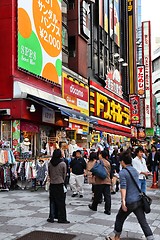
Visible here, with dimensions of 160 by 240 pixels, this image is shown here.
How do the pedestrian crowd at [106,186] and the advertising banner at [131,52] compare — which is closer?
the pedestrian crowd at [106,186]

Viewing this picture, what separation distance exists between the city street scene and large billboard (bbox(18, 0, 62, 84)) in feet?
0.15

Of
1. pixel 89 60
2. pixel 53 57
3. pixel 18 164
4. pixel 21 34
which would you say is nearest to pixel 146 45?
pixel 89 60

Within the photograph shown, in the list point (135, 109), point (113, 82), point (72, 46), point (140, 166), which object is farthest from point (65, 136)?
point (135, 109)

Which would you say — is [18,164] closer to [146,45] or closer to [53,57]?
[53,57]

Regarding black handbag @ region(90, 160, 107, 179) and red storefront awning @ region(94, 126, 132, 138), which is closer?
black handbag @ region(90, 160, 107, 179)

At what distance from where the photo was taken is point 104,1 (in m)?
32.8

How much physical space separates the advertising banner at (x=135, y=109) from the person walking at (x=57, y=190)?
33.9 m

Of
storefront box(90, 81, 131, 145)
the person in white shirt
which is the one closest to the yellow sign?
storefront box(90, 81, 131, 145)

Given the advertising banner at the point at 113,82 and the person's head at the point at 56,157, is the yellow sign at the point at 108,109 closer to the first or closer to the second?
the advertising banner at the point at 113,82

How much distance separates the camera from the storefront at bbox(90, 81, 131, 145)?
27297 mm

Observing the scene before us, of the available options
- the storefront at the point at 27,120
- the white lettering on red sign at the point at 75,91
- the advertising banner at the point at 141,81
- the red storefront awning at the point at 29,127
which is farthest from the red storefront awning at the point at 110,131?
the red storefront awning at the point at 29,127

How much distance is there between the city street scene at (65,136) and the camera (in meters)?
7.36

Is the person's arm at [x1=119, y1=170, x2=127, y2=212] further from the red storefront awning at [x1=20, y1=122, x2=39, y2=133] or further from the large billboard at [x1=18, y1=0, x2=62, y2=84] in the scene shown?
the large billboard at [x1=18, y1=0, x2=62, y2=84]

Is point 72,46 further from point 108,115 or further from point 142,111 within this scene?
point 142,111
